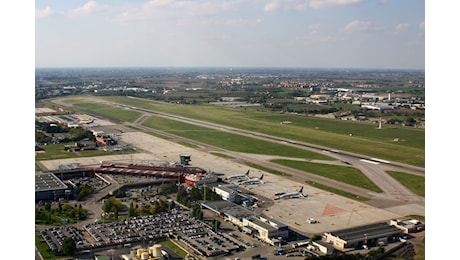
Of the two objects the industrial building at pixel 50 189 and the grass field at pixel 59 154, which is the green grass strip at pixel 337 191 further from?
the grass field at pixel 59 154

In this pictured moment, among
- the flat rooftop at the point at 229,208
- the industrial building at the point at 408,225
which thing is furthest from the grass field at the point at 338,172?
the flat rooftop at the point at 229,208

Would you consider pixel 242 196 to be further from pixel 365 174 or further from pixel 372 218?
pixel 365 174

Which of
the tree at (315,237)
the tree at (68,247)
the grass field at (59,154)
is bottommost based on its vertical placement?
the tree at (315,237)

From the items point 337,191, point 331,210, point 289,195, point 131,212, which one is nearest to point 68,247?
point 131,212

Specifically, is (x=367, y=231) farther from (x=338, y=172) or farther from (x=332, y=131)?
(x=332, y=131)
